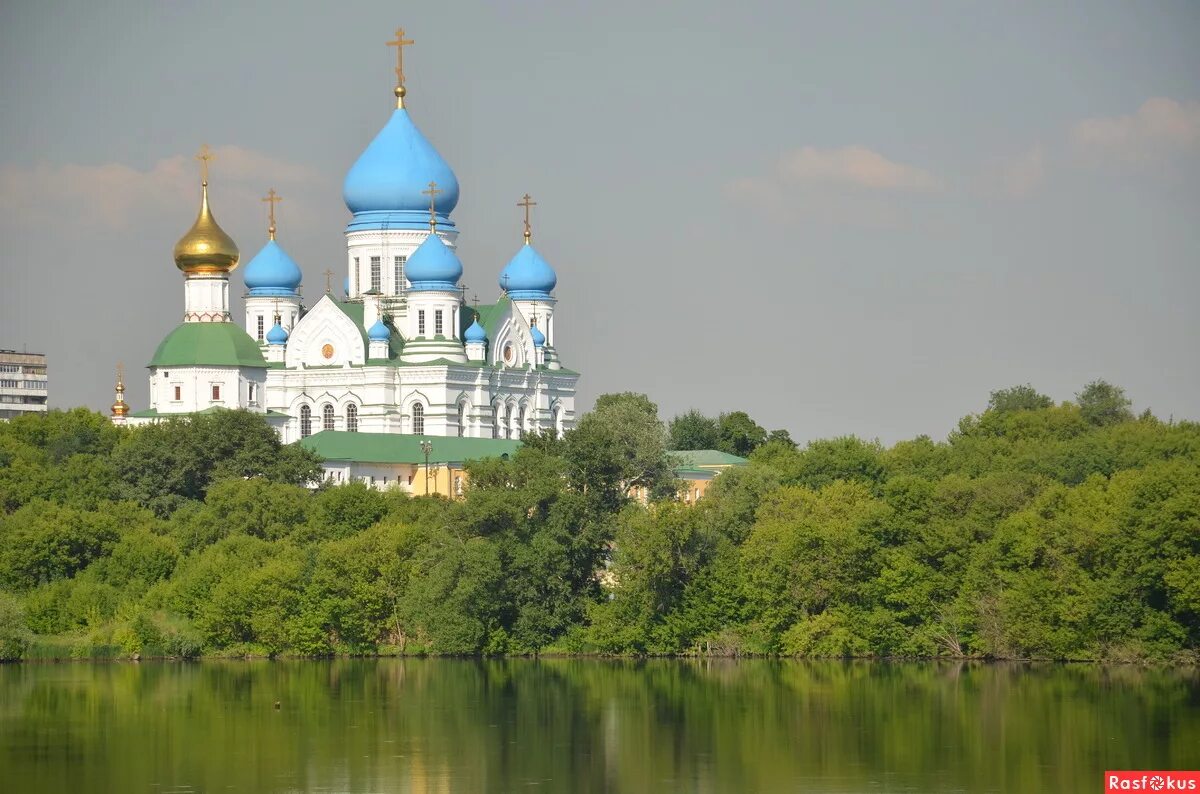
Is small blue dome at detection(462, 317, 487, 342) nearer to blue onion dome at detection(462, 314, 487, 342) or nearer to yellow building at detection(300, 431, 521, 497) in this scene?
blue onion dome at detection(462, 314, 487, 342)

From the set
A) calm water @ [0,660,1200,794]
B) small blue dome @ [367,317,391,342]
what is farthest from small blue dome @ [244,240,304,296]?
calm water @ [0,660,1200,794]

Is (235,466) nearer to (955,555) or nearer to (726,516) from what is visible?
(726,516)

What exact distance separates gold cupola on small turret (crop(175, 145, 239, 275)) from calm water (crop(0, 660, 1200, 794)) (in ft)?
69.1

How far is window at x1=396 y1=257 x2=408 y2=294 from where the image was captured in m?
61.9

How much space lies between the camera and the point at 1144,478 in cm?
3775

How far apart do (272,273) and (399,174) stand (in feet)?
13.4

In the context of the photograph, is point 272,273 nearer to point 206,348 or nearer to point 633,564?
point 206,348

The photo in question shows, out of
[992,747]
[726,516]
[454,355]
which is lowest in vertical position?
[992,747]

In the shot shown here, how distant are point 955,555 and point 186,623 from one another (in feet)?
37.3

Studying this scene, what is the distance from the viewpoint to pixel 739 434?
219 ft

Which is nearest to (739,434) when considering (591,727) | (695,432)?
(695,432)

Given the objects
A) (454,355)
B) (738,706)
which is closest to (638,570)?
(738,706)

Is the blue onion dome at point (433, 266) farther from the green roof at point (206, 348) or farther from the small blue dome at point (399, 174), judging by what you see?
the green roof at point (206, 348)

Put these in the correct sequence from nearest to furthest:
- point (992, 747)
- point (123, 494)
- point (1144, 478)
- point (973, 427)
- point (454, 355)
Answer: point (992, 747) → point (1144, 478) → point (123, 494) → point (973, 427) → point (454, 355)
